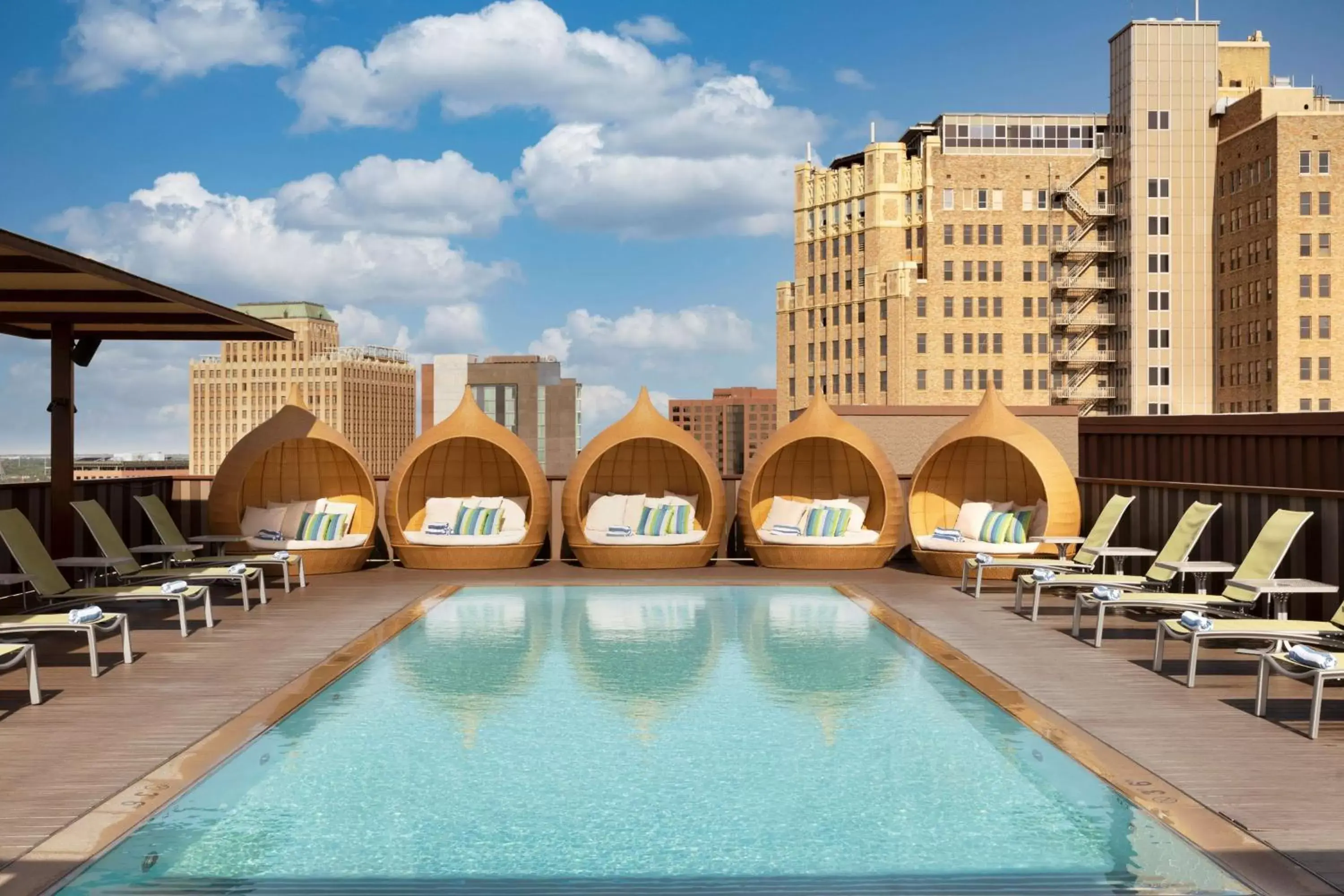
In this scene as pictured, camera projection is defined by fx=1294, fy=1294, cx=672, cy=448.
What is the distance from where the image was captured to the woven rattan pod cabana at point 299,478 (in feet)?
43.2

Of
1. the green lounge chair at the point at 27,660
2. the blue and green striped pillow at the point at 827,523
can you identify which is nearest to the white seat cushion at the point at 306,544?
the blue and green striped pillow at the point at 827,523

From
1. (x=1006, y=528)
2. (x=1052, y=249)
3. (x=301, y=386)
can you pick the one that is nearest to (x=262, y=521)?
(x=1006, y=528)

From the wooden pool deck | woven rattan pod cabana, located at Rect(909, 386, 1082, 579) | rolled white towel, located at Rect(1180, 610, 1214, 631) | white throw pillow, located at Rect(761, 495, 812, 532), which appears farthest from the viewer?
white throw pillow, located at Rect(761, 495, 812, 532)

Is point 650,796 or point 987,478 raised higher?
point 987,478

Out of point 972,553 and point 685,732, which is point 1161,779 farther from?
point 972,553

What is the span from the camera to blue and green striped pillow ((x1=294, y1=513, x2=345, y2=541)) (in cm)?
1367

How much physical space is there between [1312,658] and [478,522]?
31.7 ft

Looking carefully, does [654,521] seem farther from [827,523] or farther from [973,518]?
[973,518]

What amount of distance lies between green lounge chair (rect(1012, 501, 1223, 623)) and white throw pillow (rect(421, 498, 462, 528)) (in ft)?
22.5

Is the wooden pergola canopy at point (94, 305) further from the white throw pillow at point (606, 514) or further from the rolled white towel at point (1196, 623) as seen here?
the rolled white towel at point (1196, 623)

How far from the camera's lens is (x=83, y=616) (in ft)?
23.8

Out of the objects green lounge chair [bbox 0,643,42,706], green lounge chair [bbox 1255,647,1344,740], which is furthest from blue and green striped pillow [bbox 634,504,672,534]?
green lounge chair [bbox 1255,647,1344,740]

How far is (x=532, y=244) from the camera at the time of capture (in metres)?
46.6

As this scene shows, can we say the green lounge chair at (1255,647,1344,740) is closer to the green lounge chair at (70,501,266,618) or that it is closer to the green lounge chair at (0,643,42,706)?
the green lounge chair at (0,643,42,706)
